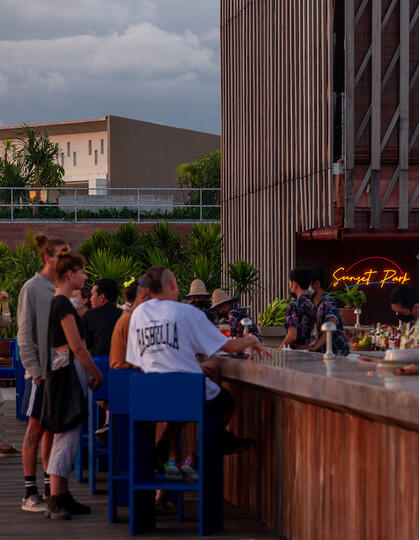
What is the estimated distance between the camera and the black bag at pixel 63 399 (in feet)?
21.4

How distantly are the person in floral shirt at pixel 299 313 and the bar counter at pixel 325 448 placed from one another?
4.42 ft

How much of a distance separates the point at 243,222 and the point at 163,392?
15201 millimetres

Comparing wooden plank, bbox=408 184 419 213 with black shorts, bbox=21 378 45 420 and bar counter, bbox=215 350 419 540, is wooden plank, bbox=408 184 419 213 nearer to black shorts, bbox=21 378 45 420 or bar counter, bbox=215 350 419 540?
bar counter, bbox=215 350 419 540

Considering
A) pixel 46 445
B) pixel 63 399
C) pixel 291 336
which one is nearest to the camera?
pixel 63 399

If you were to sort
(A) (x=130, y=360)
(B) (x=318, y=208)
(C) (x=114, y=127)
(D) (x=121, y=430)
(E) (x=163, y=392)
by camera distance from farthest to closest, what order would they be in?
Answer: (C) (x=114, y=127), (B) (x=318, y=208), (D) (x=121, y=430), (A) (x=130, y=360), (E) (x=163, y=392)

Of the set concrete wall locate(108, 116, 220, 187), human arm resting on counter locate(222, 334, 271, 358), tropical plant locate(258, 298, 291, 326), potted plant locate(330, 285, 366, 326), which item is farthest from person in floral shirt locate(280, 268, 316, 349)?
concrete wall locate(108, 116, 220, 187)

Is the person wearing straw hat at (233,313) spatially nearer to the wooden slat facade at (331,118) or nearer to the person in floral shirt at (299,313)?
the person in floral shirt at (299,313)

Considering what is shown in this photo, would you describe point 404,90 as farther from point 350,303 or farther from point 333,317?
point 333,317

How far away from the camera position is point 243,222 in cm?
2102

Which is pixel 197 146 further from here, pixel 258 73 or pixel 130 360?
pixel 130 360

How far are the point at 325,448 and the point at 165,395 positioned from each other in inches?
39.6

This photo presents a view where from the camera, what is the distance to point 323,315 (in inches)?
328

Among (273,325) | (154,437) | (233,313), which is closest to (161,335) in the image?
(154,437)

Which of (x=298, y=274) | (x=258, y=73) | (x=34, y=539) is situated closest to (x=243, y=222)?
Answer: (x=258, y=73)
